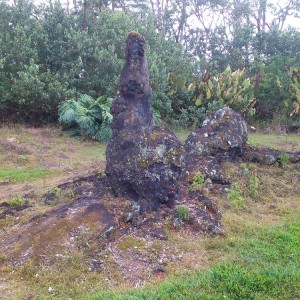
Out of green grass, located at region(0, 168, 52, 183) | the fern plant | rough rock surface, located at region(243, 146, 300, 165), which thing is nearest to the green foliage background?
the fern plant

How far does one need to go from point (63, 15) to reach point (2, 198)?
1110cm

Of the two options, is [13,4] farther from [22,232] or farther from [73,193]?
[22,232]

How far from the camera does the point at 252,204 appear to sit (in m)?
6.86

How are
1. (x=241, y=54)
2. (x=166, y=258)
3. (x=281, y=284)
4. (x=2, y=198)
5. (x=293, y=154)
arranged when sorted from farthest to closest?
1. (x=241, y=54)
2. (x=293, y=154)
3. (x=2, y=198)
4. (x=166, y=258)
5. (x=281, y=284)

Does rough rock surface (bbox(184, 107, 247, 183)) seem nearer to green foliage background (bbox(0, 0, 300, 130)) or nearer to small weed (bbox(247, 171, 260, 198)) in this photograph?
small weed (bbox(247, 171, 260, 198))

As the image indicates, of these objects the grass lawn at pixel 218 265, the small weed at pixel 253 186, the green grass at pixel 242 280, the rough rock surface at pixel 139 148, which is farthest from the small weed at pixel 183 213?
the small weed at pixel 253 186

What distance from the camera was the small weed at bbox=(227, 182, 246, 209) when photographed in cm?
661

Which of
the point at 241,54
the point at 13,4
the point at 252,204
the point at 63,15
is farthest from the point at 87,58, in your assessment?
the point at 252,204

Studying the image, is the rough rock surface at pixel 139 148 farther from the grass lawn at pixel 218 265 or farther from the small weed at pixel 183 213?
the grass lawn at pixel 218 265

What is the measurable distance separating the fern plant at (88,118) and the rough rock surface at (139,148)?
281 inches

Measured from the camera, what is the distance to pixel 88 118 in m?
13.6

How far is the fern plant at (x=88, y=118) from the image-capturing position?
44.3ft

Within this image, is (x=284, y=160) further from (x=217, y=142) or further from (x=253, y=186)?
(x=253, y=186)

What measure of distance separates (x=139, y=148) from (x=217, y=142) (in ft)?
10.6
